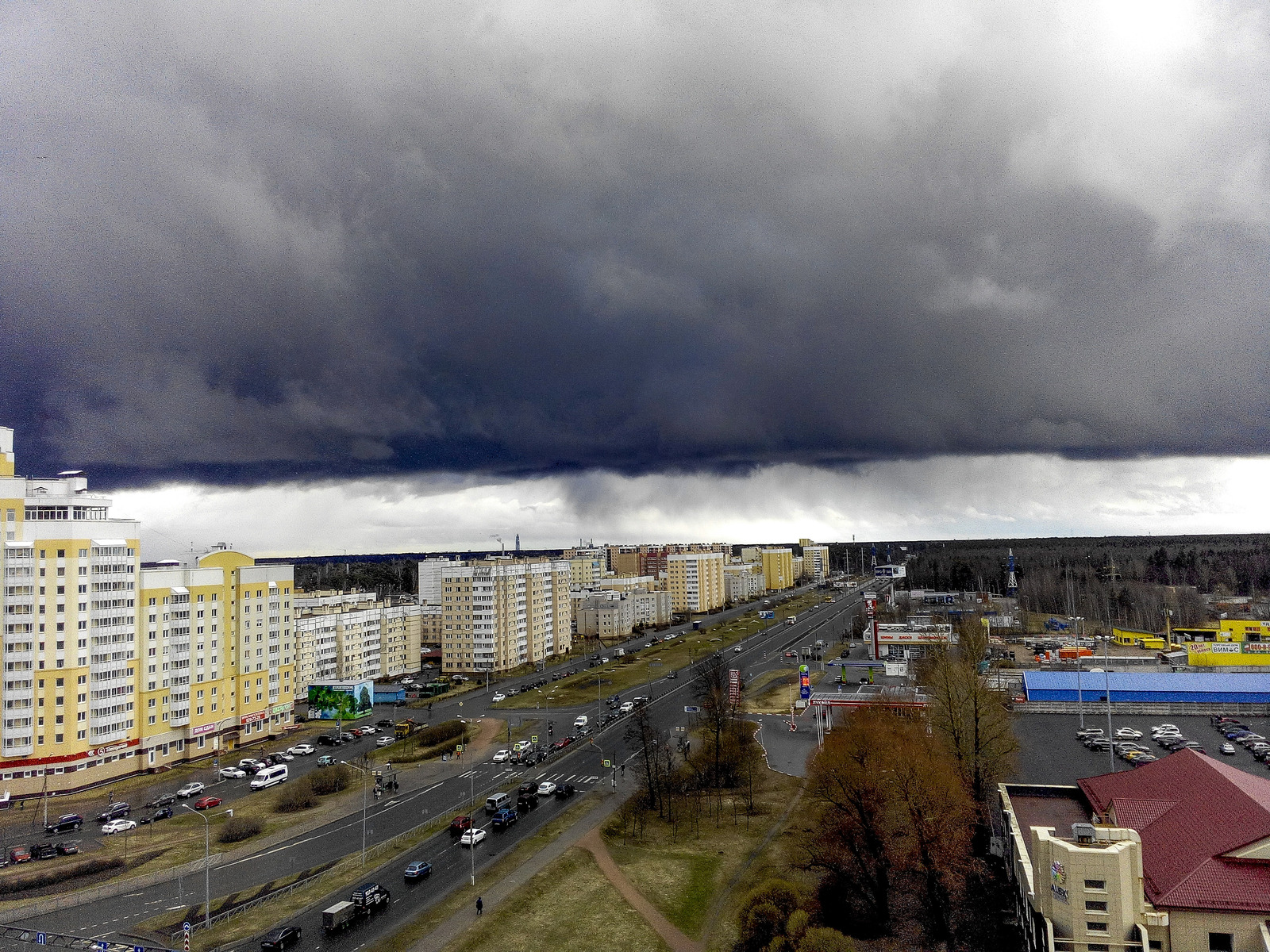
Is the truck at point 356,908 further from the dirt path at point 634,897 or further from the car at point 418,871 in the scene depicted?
the dirt path at point 634,897

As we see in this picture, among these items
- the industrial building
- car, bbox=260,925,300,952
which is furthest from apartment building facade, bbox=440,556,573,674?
car, bbox=260,925,300,952

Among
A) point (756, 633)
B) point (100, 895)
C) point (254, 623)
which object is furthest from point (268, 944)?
point (756, 633)

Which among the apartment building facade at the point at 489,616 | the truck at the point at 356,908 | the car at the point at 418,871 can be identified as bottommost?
the car at the point at 418,871

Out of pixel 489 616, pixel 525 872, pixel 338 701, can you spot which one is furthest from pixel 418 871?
pixel 489 616

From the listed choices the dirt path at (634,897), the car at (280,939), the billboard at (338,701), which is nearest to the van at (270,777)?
the billboard at (338,701)

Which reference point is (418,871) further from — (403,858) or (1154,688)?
(1154,688)

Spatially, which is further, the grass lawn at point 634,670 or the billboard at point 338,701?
the grass lawn at point 634,670

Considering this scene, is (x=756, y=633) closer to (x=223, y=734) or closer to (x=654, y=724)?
(x=654, y=724)
